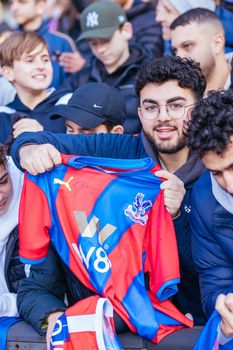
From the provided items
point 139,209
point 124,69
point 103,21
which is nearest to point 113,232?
point 139,209

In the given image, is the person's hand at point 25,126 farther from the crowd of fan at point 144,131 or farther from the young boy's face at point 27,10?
the young boy's face at point 27,10

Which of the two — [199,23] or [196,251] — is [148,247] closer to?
[196,251]

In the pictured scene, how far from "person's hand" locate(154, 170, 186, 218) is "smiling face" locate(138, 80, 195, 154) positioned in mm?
425

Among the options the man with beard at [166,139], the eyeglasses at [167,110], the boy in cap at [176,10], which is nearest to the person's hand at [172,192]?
the man with beard at [166,139]

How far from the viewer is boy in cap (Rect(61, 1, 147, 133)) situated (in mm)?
5676

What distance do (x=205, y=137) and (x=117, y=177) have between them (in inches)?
21.7

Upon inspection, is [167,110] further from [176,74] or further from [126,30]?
[126,30]

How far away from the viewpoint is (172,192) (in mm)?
3422

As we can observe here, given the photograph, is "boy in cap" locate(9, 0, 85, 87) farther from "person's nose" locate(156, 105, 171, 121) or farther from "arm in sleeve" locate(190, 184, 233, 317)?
"arm in sleeve" locate(190, 184, 233, 317)

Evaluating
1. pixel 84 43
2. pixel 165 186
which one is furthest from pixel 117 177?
pixel 84 43

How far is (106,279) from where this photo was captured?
132 inches

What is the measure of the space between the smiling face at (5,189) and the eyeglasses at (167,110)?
31.6 inches

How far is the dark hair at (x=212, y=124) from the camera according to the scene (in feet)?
10.1

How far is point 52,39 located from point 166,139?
9.38 feet
